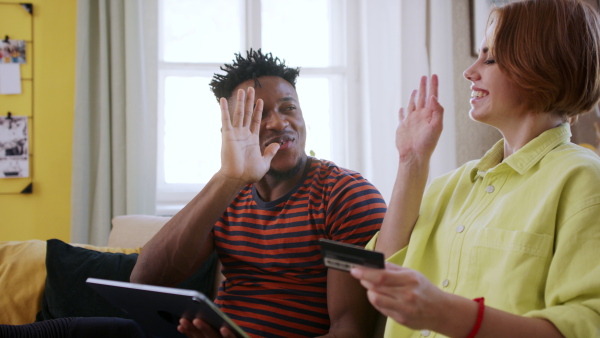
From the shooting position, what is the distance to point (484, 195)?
3.47ft

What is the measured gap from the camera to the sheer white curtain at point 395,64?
2.93m

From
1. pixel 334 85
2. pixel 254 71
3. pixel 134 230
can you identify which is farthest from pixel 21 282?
pixel 334 85

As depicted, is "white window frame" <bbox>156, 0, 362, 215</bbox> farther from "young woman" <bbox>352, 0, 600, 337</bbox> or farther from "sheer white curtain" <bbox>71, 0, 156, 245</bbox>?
"young woman" <bbox>352, 0, 600, 337</bbox>

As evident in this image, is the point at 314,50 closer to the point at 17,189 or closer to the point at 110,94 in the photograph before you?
the point at 110,94

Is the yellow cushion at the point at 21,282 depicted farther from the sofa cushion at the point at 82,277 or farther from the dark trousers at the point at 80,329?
the dark trousers at the point at 80,329

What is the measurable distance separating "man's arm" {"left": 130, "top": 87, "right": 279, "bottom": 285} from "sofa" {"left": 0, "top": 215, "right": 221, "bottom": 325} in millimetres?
194

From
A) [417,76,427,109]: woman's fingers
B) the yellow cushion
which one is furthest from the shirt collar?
the yellow cushion

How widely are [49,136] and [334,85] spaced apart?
1545 millimetres

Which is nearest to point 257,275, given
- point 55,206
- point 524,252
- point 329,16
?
point 524,252

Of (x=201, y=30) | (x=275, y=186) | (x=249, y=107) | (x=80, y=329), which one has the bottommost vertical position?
(x=80, y=329)

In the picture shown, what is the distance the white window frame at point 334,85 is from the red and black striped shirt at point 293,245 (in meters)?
1.45

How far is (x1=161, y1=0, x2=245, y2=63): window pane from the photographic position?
303 centimetres

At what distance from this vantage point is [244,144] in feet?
5.06

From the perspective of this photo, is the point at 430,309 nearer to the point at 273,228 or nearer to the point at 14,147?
the point at 273,228
